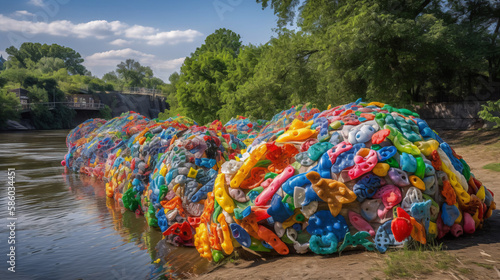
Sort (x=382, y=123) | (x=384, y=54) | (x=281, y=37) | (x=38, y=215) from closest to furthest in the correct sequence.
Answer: (x=382, y=123), (x=38, y=215), (x=384, y=54), (x=281, y=37)

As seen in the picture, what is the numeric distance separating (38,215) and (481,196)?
25.0ft

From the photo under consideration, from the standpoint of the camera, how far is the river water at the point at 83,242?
4758 mm

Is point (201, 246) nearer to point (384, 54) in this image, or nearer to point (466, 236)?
point (466, 236)

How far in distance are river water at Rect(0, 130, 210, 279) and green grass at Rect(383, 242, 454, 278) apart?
2175 mm

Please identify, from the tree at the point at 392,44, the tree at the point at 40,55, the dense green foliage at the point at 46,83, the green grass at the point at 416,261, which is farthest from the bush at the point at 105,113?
the green grass at the point at 416,261

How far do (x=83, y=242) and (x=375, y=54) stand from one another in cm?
1251

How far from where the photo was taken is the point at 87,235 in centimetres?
636

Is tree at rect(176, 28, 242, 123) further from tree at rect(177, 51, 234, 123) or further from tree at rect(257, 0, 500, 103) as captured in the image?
tree at rect(257, 0, 500, 103)

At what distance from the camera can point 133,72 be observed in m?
117

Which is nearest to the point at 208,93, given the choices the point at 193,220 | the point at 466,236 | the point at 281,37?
the point at 281,37

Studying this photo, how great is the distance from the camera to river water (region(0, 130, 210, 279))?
15.6ft

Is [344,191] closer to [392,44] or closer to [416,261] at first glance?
[416,261]

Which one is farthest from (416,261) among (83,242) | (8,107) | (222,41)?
(8,107)

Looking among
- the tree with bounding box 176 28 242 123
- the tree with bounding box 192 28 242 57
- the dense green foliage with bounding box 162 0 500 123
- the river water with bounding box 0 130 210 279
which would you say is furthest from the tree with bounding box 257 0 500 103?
the tree with bounding box 192 28 242 57
